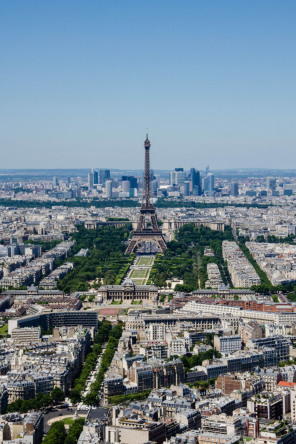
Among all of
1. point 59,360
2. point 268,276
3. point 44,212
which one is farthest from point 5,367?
point 44,212

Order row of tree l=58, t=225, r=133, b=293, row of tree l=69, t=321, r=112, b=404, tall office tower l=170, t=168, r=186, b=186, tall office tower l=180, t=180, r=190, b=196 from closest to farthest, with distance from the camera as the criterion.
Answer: row of tree l=69, t=321, r=112, b=404 < row of tree l=58, t=225, r=133, b=293 < tall office tower l=180, t=180, r=190, b=196 < tall office tower l=170, t=168, r=186, b=186

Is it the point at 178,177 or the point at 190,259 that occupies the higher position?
the point at 178,177

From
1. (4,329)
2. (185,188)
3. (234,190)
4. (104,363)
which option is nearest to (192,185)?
(185,188)

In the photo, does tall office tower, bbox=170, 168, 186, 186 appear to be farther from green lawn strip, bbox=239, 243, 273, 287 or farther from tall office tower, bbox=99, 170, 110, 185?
→ green lawn strip, bbox=239, 243, 273, 287

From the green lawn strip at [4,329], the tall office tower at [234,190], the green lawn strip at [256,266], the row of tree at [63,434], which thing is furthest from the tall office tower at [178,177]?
the row of tree at [63,434]

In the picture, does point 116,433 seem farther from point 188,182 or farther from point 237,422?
point 188,182

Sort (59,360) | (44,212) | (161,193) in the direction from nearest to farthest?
(59,360)
(44,212)
(161,193)

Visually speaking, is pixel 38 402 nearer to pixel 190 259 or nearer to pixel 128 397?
pixel 128 397

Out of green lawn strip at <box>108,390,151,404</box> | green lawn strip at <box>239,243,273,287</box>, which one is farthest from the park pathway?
green lawn strip at <box>108,390,151,404</box>

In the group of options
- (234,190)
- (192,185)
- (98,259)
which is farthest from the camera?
(192,185)

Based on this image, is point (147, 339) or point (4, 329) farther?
point (4, 329)

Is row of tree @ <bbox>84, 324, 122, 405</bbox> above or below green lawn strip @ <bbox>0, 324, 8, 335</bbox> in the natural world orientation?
above
